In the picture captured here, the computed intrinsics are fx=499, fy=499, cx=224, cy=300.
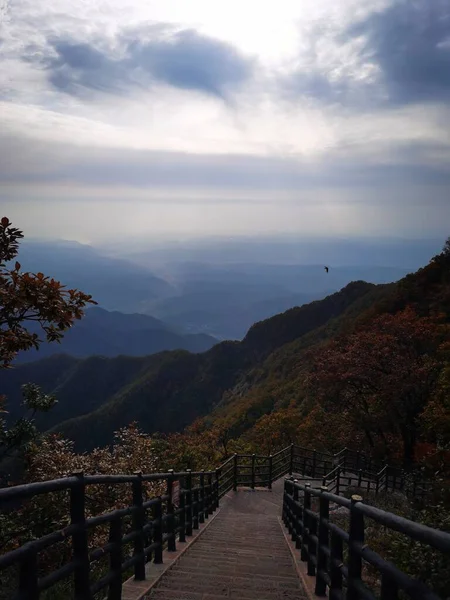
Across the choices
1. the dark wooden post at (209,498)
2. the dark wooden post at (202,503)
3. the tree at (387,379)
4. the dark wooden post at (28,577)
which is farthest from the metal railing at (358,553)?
the tree at (387,379)

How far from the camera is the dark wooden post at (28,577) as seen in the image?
2.56m

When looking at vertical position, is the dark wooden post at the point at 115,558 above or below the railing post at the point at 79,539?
below

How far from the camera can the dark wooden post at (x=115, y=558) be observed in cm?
399

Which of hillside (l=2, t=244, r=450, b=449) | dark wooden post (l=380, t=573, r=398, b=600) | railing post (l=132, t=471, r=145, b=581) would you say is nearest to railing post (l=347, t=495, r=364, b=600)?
dark wooden post (l=380, t=573, r=398, b=600)

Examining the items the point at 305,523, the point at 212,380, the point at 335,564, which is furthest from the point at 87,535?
the point at 212,380

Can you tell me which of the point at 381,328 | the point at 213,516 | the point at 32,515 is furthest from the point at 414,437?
the point at 32,515

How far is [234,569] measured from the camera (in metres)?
5.72

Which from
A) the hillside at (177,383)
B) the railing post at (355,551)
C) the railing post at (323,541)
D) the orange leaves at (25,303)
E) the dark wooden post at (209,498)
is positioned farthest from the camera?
the hillside at (177,383)

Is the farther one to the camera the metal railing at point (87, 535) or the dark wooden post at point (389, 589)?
the metal railing at point (87, 535)

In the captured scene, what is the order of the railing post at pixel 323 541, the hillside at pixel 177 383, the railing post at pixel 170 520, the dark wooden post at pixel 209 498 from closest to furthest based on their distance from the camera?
the railing post at pixel 323 541 < the railing post at pixel 170 520 < the dark wooden post at pixel 209 498 < the hillside at pixel 177 383

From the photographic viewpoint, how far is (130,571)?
22.7 ft

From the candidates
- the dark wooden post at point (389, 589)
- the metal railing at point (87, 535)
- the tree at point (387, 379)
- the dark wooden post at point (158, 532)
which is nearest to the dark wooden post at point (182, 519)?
the metal railing at point (87, 535)

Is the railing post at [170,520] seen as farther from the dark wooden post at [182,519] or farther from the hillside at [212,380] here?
the hillside at [212,380]

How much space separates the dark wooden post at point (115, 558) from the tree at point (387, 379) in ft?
54.9
